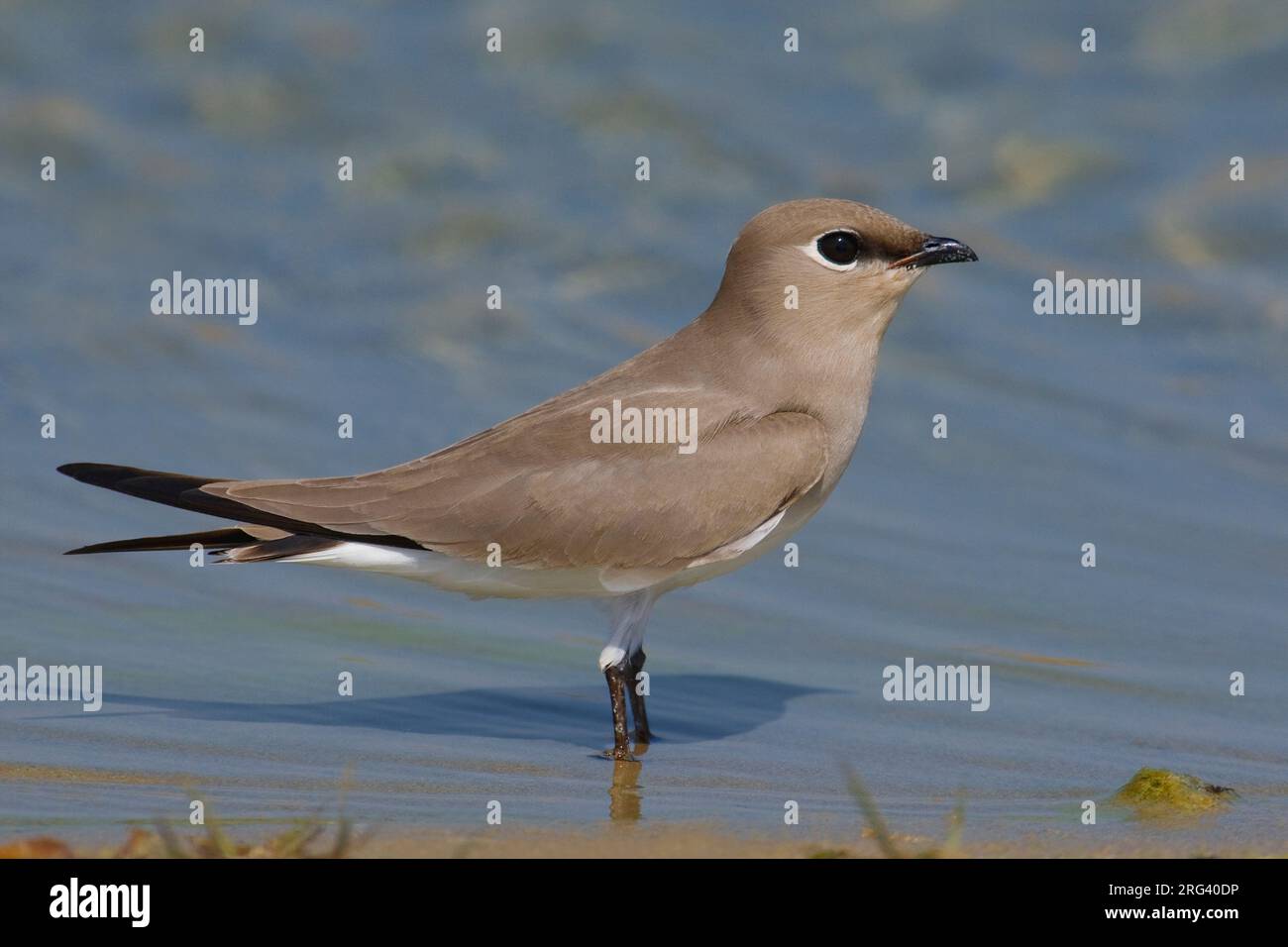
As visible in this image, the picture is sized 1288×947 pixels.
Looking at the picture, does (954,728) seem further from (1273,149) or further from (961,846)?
(1273,149)

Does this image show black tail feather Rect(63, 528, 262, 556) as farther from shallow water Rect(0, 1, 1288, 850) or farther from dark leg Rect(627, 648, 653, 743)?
dark leg Rect(627, 648, 653, 743)

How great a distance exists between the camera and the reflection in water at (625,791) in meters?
5.86

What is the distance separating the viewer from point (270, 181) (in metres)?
13.2

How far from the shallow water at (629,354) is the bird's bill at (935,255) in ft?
5.58

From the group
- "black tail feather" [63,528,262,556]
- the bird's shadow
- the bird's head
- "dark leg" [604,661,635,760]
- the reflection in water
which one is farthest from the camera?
the bird's head

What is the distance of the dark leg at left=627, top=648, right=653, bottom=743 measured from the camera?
22.9 ft

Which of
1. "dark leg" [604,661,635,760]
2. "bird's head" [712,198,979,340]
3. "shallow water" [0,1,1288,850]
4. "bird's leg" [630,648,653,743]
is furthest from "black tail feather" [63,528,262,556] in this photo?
"bird's head" [712,198,979,340]

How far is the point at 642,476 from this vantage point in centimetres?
679

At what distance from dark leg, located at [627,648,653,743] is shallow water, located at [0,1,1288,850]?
109mm

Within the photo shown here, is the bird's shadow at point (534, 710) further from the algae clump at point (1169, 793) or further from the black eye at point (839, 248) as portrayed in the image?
the black eye at point (839, 248)

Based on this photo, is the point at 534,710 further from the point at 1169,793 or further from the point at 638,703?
the point at 1169,793

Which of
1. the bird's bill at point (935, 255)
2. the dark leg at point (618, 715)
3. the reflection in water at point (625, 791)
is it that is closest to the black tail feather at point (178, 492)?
the dark leg at point (618, 715)

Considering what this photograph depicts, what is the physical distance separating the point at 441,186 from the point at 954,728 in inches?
289
